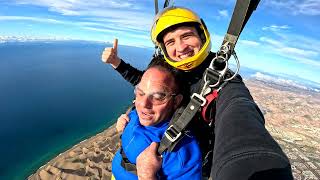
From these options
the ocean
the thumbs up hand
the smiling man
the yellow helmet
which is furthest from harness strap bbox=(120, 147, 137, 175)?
the ocean

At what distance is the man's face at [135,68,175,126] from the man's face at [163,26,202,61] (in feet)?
0.95

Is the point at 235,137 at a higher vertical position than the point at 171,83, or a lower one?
higher

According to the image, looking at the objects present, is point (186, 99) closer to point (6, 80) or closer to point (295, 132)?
point (295, 132)

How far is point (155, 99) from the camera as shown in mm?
2227

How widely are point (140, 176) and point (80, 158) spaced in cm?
4090

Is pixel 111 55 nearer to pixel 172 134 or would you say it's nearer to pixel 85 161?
pixel 172 134

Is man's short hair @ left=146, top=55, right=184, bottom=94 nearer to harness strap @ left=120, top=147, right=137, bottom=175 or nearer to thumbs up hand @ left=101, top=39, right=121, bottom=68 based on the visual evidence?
harness strap @ left=120, top=147, right=137, bottom=175

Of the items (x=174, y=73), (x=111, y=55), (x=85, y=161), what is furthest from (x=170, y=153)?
(x=85, y=161)

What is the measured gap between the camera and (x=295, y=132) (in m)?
78.4

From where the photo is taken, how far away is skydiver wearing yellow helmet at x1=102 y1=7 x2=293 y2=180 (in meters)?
0.86

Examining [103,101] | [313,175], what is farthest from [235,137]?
[103,101]

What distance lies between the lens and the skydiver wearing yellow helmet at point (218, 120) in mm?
858

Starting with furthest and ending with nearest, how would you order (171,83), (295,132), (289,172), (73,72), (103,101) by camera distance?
(73,72)
(295,132)
(103,101)
(171,83)
(289,172)

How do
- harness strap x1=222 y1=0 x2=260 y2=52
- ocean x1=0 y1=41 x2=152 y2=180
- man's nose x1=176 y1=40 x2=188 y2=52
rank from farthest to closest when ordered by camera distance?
ocean x1=0 y1=41 x2=152 y2=180 < man's nose x1=176 y1=40 x2=188 y2=52 < harness strap x1=222 y1=0 x2=260 y2=52
